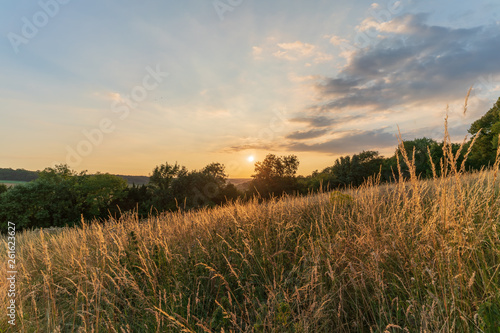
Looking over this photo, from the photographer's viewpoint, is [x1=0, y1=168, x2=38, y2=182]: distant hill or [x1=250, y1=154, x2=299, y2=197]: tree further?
[x1=250, y1=154, x2=299, y2=197]: tree

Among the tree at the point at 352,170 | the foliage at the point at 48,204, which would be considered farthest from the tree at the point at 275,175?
the foliage at the point at 48,204

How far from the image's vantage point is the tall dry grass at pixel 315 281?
2.58 m

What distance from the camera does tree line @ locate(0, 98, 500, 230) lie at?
2702cm

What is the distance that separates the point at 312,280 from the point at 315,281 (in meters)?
0.50

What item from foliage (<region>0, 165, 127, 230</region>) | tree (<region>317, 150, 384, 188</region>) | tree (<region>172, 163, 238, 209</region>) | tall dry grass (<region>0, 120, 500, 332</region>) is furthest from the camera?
tree (<region>317, 150, 384, 188</region>)

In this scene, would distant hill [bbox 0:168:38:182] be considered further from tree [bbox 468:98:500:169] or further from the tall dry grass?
tree [bbox 468:98:500:169]

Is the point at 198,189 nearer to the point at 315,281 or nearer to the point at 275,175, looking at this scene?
the point at 275,175

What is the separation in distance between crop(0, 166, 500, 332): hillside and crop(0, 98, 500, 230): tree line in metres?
21.6

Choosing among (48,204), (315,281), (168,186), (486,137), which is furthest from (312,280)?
(486,137)

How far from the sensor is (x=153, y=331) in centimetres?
340

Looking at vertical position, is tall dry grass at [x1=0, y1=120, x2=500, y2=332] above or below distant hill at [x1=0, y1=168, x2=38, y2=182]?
below

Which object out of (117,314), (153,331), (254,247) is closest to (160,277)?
(117,314)

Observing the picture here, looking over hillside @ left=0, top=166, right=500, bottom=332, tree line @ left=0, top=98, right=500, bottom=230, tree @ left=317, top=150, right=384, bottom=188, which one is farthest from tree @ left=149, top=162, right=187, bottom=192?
hillside @ left=0, top=166, right=500, bottom=332

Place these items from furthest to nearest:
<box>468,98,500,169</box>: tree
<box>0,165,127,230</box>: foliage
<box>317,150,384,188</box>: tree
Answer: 1. <box>317,150,384,188</box>: tree
2. <box>468,98,500,169</box>: tree
3. <box>0,165,127,230</box>: foliage
